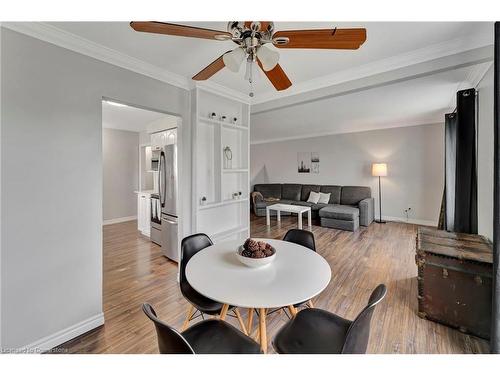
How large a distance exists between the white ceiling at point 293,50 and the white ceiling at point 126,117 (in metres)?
1.49

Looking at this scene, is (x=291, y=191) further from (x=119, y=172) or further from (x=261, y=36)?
(x=261, y=36)

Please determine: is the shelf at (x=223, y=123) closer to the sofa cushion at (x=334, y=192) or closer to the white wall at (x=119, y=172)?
the sofa cushion at (x=334, y=192)

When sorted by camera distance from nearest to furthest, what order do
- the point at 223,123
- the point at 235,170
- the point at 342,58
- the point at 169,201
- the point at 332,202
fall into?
the point at 342,58, the point at 223,123, the point at 235,170, the point at 169,201, the point at 332,202

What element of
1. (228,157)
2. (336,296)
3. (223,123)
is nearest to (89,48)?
(223,123)

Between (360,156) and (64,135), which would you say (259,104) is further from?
(360,156)

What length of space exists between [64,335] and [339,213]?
500 cm

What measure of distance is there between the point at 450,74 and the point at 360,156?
145 inches

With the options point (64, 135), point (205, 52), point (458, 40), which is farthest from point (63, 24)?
point (458, 40)

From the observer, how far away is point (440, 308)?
6.61 feet

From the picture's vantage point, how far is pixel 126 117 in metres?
4.61

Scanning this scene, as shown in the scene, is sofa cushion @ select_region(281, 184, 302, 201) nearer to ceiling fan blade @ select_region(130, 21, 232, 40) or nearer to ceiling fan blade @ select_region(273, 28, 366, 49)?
ceiling fan blade @ select_region(273, 28, 366, 49)

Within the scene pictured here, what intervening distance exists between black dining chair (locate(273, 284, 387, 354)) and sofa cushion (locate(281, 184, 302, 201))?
5831 mm

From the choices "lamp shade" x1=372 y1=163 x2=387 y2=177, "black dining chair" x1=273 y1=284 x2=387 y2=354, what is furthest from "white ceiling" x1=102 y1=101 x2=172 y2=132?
"lamp shade" x1=372 y1=163 x2=387 y2=177

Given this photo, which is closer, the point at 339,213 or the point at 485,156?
the point at 485,156
